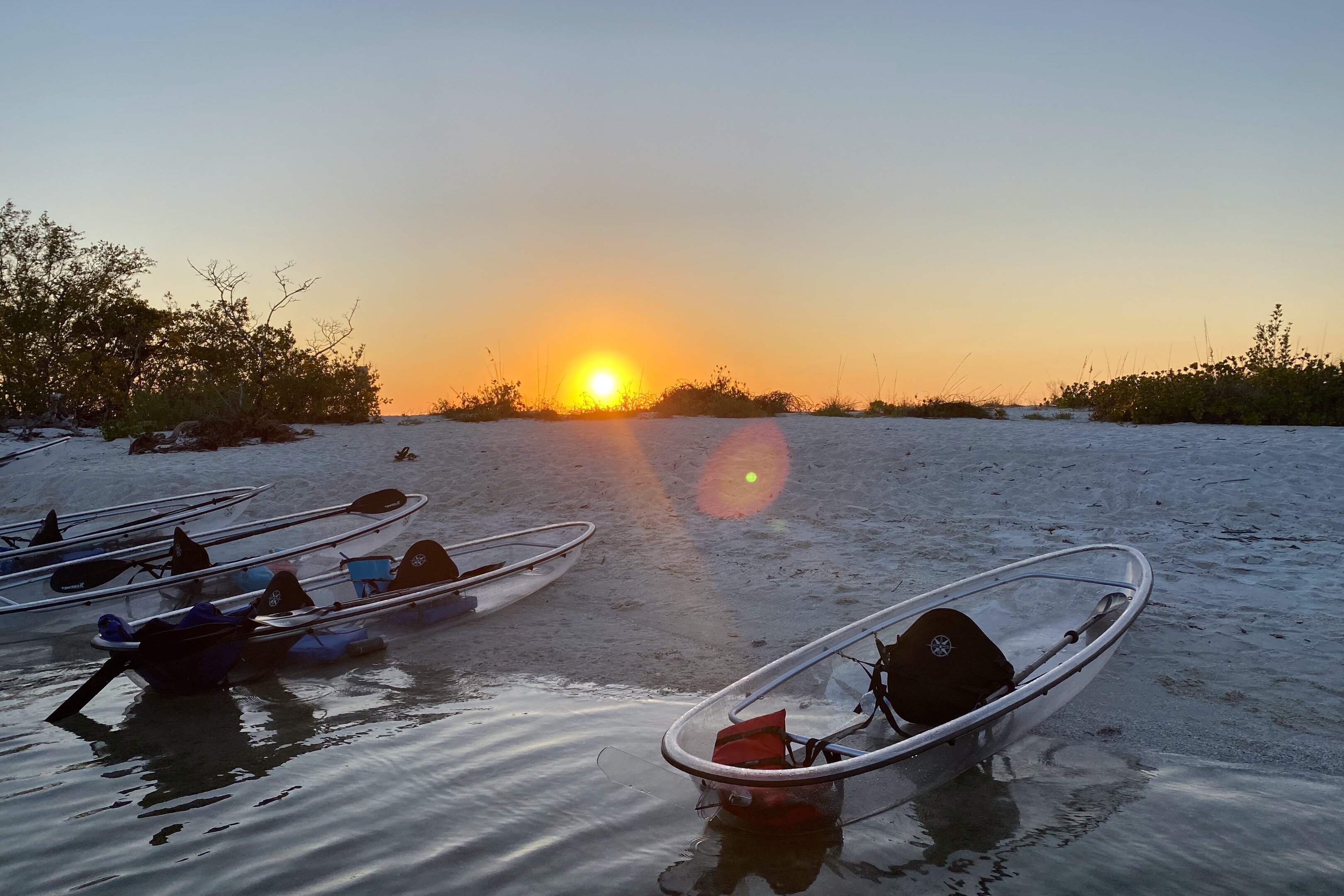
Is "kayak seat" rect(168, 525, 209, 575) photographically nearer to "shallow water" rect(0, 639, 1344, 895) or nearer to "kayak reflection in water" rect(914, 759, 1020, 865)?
"shallow water" rect(0, 639, 1344, 895)

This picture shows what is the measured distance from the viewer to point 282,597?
7027mm

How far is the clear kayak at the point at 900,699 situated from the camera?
3.61m

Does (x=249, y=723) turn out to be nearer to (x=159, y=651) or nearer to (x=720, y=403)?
(x=159, y=651)

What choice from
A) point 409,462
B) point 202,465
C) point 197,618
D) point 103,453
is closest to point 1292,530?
point 197,618

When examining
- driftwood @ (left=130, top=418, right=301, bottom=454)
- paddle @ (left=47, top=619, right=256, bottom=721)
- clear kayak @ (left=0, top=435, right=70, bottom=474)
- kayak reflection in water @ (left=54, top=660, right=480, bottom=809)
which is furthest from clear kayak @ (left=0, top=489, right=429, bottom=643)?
driftwood @ (left=130, top=418, right=301, bottom=454)

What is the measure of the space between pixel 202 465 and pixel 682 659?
12940 mm

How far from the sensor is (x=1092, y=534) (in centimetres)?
894

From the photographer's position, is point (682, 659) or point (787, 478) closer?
point (682, 659)

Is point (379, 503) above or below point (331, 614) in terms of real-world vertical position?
above

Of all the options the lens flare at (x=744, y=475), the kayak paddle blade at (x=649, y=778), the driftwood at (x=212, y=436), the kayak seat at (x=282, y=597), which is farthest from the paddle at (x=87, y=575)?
the driftwood at (x=212, y=436)

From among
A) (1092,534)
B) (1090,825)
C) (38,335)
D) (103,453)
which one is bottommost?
(1090,825)

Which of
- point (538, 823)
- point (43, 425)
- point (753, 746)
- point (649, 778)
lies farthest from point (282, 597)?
point (43, 425)

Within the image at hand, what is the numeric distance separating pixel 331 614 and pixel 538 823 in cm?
335

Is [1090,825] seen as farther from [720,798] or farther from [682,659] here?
[682,659]
